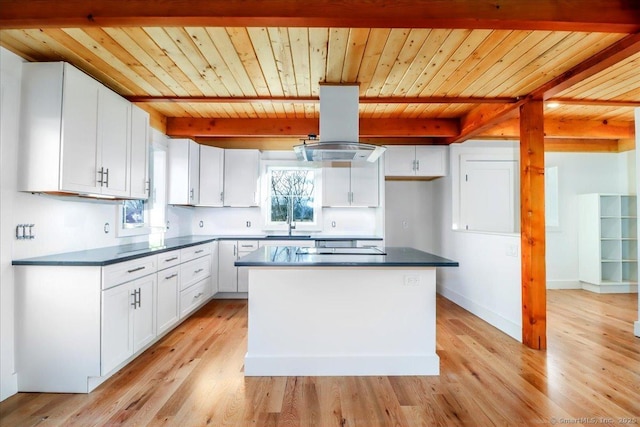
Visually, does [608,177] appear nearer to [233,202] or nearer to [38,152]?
[233,202]

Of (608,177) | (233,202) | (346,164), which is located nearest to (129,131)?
(233,202)

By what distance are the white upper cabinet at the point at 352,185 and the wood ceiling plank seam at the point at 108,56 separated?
8.16 ft

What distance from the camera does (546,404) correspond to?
202 centimetres

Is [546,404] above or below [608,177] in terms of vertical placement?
below

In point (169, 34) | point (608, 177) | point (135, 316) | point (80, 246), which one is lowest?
point (135, 316)

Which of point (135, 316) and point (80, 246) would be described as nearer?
point (135, 316)

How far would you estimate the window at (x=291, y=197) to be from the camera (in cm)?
503

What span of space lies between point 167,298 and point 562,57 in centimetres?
403

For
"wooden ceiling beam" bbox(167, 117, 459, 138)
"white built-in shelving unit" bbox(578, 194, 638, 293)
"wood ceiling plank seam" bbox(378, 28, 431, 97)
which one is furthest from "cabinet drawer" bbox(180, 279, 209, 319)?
"white built-in shelving unit" bbox(578, 194, 638, 293)

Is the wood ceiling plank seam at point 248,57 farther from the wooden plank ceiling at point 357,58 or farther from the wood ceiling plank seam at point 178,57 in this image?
the wood ceiling plank seam at point 178,57

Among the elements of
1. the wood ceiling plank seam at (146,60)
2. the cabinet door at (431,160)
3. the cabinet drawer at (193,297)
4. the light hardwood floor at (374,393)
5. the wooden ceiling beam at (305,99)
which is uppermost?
the wood ceiling plank seam at (146,60)

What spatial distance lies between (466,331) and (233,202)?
347 cm

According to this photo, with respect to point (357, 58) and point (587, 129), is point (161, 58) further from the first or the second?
point (587, 129)

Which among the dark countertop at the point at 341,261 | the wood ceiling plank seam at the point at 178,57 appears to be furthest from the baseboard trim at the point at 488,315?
the wood ceiling plank seam at the point at 178,57
